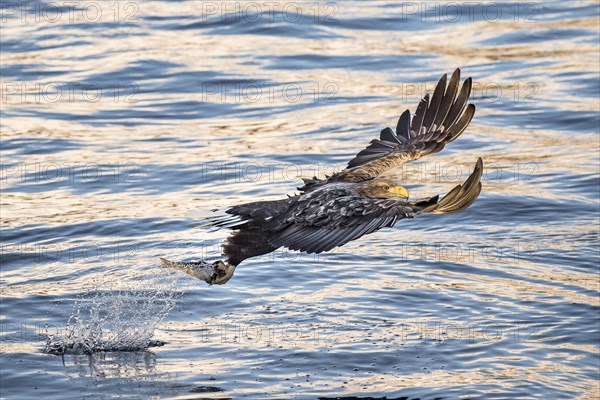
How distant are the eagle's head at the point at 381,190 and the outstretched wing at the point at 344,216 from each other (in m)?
0.27

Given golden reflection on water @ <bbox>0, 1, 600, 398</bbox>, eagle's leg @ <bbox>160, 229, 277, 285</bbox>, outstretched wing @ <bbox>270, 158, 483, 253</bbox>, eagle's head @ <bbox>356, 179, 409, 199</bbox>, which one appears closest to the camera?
outstretched wing @ <bbox>270, 158, 483, 253</bbox>

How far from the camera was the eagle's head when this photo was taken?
8.63m

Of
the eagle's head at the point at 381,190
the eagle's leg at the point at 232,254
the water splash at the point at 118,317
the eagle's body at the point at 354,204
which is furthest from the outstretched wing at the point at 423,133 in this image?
the water splash at the point at 118,317

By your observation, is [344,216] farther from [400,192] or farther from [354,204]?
[400,192]

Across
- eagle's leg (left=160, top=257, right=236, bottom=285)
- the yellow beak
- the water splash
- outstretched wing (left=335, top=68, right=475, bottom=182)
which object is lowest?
the water splash

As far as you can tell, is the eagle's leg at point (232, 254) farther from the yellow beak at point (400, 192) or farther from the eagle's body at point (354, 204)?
the yellow beak at point (400, 192)

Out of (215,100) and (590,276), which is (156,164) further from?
(590,276)

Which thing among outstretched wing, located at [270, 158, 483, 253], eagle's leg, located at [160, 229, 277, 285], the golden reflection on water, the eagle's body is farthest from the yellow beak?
the golden reflection on water

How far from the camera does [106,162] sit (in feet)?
47.4

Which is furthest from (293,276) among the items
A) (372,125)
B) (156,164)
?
(372,125)

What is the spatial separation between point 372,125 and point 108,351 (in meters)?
7.14

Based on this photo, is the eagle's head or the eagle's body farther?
the eagle's head

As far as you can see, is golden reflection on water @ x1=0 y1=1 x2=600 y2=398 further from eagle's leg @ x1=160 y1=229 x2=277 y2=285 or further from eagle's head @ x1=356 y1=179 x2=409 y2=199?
eagle's head @ x1=356 y1=179 x2=409 y2=199

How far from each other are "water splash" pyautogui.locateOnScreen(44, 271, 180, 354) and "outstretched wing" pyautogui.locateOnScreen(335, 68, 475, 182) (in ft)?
6.73
